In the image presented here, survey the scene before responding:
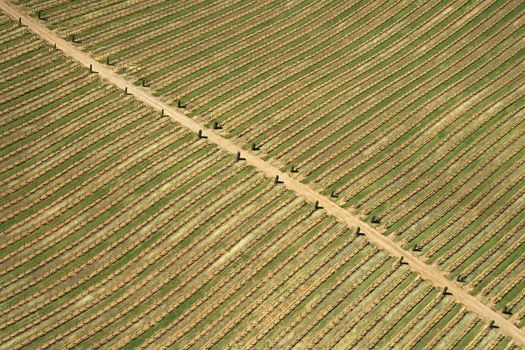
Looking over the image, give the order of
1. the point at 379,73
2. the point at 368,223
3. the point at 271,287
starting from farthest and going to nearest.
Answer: the point at 379,73 → the point at 368,223 → the point at 271,287

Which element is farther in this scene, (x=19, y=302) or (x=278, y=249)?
(x=278, y=249)

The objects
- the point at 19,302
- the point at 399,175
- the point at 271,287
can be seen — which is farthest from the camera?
the point at 399,175

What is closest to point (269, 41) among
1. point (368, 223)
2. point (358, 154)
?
point (358, 154)

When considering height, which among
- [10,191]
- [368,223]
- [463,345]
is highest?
[10,191]

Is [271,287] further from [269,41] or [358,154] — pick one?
[269,41]

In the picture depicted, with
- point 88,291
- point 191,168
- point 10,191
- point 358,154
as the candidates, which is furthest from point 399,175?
point 10,191

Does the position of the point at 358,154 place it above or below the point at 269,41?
below

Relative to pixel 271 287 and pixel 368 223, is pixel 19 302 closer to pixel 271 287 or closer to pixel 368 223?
pixel 271 287
